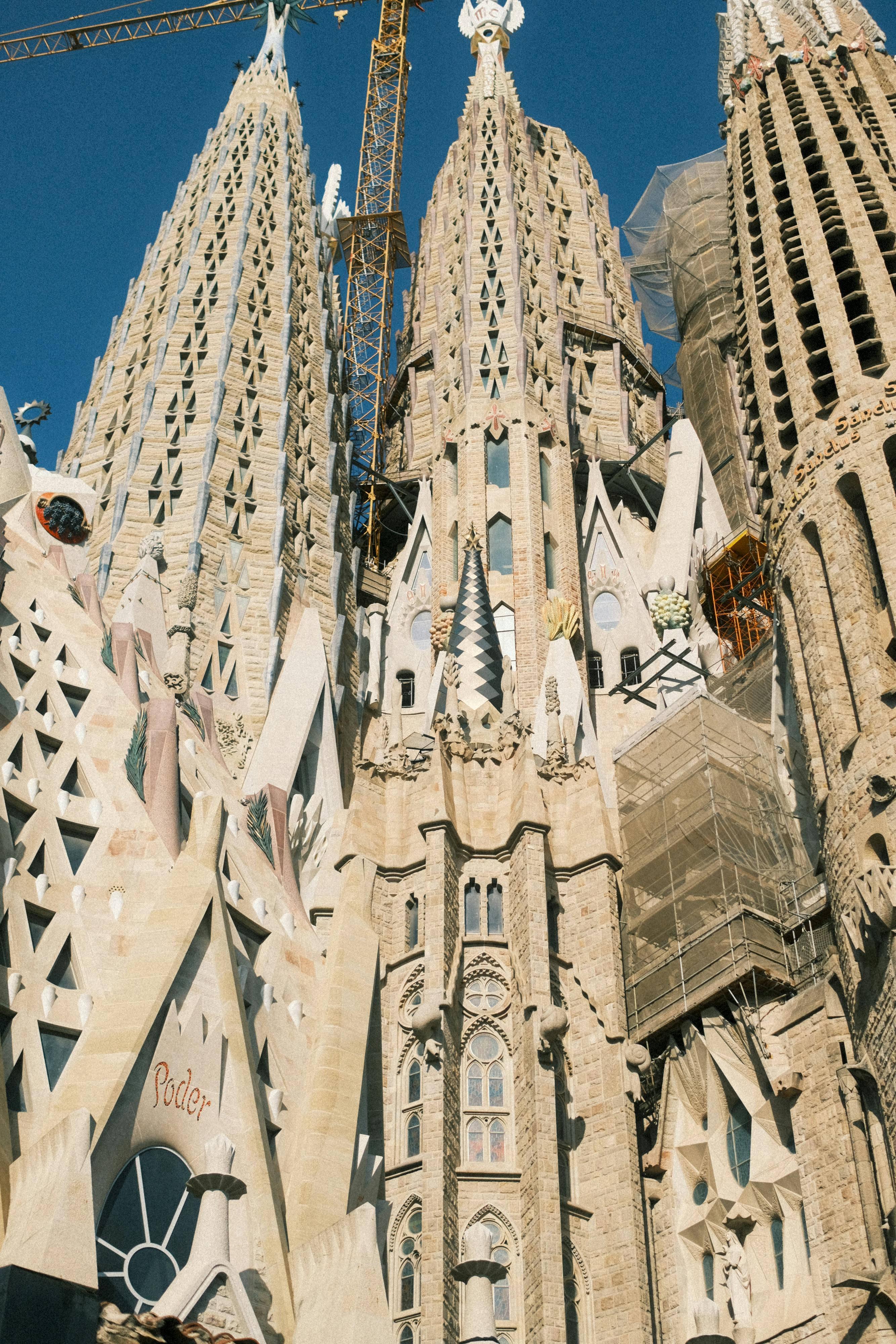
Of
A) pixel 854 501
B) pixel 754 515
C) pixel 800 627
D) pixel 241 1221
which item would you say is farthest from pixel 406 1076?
pixel 754 515

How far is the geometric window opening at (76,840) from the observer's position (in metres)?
20.6

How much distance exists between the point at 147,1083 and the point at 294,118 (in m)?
28.8

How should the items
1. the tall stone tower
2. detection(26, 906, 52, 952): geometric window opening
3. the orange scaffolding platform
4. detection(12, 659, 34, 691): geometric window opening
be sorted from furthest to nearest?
the orange scaffolding platform, detection(12, 659, 34, 691): geometric window opening, the tall stone tower, detection(26, 906, 52, 952): geometric window opening

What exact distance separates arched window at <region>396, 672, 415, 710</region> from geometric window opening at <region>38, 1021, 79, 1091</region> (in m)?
14.8

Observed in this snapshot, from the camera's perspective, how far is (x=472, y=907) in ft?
78.7

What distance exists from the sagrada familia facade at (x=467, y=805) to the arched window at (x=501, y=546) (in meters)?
0.10

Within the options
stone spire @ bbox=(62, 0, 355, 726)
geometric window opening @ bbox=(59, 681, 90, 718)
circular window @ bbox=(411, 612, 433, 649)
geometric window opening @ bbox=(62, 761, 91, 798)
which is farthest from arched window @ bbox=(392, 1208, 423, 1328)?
circular window @ bbox=(411, 612, 433, 649)

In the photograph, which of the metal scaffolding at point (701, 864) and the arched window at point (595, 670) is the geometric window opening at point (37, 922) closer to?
the metal scaffolding at point (701, 864)

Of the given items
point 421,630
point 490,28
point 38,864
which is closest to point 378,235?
point 490,28

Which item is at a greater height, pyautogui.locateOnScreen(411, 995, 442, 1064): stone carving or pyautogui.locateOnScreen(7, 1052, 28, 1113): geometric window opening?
pyautogui.locateOnScreen(411, 995, 442, 1064): stone carving

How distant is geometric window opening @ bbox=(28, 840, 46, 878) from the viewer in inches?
779

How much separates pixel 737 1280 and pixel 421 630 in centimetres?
1570

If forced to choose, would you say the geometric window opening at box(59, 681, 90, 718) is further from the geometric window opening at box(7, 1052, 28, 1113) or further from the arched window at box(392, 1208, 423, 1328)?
the arched window at box(392, 1208, 423, 1328)

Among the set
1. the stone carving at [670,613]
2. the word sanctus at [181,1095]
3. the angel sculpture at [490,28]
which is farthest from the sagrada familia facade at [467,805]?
the angel sculpture at [490,28]
